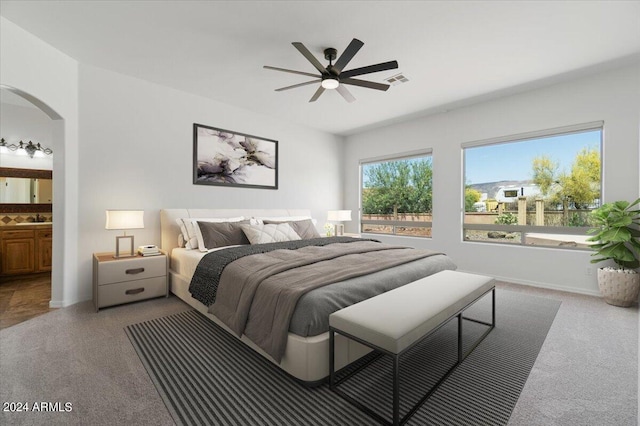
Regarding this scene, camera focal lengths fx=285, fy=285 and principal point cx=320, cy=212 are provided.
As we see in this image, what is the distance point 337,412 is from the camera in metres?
1.57

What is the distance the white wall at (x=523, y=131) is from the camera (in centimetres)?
347

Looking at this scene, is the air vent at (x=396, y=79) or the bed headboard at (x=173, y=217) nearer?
the air vent at (x=396, y=79)

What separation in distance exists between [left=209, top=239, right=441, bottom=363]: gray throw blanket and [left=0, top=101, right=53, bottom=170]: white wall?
4.43 meters

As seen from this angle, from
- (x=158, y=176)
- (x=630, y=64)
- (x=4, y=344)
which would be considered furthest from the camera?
(x=158, y=176)

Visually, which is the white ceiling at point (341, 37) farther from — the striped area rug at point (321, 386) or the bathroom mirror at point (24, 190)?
the striped area rug at point (321, 386)

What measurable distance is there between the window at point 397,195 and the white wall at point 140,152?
7.88ft

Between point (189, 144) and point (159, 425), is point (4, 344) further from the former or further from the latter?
point (189, 144)

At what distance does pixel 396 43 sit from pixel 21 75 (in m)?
3.60

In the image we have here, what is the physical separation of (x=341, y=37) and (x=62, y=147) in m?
3.24

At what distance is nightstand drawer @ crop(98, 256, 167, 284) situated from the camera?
305 cm

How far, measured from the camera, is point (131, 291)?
3.24m

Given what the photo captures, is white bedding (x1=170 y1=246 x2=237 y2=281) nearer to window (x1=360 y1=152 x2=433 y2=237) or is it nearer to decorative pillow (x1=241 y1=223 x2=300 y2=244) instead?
decorative pillow (x1=241 y1=223 x2=300 y2=244)

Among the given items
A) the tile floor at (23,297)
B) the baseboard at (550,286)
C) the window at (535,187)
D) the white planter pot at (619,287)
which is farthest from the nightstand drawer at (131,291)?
the white planter pot at (619,287)

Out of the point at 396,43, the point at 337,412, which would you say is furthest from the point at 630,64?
the point at 337,412
